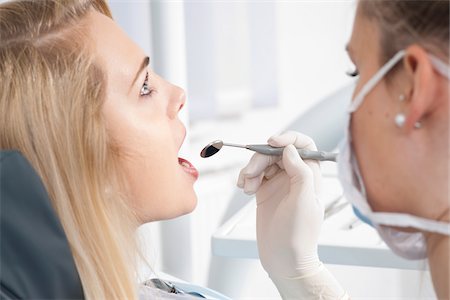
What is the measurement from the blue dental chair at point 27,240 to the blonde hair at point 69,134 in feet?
0.55

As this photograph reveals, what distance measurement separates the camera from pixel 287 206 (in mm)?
1254

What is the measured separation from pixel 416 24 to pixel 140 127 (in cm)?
53

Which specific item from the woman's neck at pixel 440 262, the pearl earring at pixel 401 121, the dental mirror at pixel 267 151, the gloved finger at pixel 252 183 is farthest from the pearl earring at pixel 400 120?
the gloved finger at pixel 252 183

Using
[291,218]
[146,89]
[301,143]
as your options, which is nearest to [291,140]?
[301,143]

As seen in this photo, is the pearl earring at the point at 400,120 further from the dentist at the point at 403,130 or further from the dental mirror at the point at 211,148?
the dental mirror at the point at 211,148

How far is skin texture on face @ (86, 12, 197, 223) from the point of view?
3.79ft

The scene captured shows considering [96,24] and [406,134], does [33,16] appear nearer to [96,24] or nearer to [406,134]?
[96,24]

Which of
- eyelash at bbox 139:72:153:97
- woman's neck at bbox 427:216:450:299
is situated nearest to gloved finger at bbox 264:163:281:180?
eyelash at bbox 139:72:153:97

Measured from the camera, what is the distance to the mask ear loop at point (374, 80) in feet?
2.67

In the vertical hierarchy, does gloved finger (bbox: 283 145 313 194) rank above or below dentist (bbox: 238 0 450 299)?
below

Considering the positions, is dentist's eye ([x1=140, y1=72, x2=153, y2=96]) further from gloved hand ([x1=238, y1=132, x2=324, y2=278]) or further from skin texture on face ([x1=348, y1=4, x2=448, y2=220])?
skin texture on face ([x1=348, y1=4, x2=448, y2=220])

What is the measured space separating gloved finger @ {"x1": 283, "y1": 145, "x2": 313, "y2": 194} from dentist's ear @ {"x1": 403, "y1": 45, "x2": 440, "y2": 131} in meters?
0.44

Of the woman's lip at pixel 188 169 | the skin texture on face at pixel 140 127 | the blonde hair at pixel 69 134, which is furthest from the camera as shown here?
the woman's lip at pixel 188 169

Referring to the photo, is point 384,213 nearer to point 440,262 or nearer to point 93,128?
point 440,262
